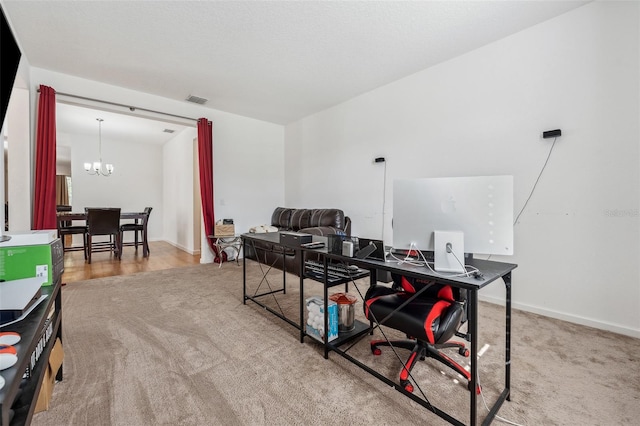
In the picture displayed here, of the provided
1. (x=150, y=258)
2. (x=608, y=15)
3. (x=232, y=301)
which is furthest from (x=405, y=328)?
(x=150, y=258)

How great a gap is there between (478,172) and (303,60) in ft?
7.92

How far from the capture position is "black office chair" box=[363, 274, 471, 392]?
143 centimetres

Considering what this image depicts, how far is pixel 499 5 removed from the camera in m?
2.38

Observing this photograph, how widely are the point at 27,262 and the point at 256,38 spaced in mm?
2679

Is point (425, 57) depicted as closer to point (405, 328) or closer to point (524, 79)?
point (524, 79)

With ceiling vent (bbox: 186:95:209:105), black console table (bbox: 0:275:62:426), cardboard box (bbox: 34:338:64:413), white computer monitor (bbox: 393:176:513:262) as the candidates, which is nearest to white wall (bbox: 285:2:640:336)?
white computer monitor (bbox: 393:176:513:262)

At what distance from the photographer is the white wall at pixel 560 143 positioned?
2240 millimetres

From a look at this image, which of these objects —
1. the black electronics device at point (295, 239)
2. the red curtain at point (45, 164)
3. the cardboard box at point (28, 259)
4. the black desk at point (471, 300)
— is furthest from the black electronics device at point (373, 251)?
the red curtain at point (45, 164)

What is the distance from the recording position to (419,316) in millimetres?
1451

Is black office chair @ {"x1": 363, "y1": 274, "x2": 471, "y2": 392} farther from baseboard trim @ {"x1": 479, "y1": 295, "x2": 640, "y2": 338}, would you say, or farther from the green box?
the green box

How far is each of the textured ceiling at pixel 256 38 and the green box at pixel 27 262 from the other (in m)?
2.26

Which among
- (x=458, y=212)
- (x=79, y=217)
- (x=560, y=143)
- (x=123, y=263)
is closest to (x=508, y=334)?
(x=458, y=212)

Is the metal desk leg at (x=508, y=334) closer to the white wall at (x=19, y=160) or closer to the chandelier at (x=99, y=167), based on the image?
the white wall at (x=19, y=160)

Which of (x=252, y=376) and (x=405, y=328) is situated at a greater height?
(x=405, y=328)
